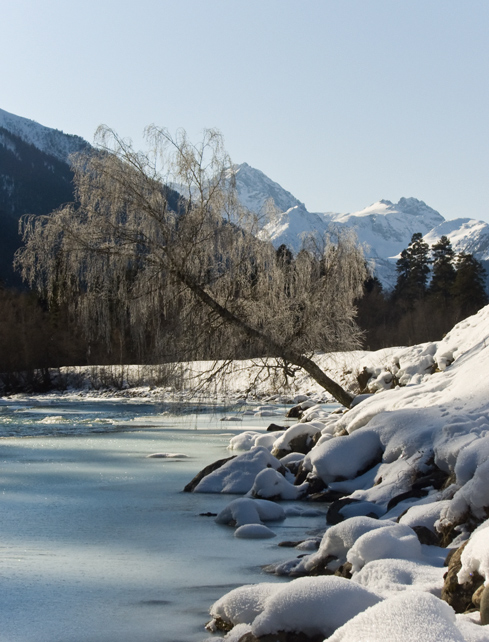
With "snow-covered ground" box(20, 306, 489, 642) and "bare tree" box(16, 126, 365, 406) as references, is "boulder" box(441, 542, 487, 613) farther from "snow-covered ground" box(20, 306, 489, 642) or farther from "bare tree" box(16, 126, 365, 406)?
"bare tree" box(16, 126, 365, 406)

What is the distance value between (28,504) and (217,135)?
27.0 feet

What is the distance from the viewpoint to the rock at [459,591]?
428cm

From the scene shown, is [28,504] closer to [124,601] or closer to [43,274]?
[124,601]

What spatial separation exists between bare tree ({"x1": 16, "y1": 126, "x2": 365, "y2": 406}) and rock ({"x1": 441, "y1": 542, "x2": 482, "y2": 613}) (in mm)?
9442

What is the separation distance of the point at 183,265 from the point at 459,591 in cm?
988

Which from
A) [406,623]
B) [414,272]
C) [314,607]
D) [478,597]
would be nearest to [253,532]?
[314,607]

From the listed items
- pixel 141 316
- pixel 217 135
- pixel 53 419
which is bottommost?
pixel 53 419

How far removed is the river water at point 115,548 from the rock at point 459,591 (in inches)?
60.6

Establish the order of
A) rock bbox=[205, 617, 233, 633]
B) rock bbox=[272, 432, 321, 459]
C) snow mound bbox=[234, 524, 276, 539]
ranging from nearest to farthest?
rock bbox=[205, 617, 233, 633], snow mound bbox=[234, 524, 276, 539], rock bbox=[272, 432, 321, 459]

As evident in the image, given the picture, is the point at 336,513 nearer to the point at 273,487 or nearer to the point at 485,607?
the point at 273,487

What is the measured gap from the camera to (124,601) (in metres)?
5.55

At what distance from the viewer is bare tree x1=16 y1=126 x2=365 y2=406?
13484 mm

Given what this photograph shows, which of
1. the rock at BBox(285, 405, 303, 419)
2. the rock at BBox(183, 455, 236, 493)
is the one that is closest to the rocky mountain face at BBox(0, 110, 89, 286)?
the rock at BBox(285, 405, 303, 419)

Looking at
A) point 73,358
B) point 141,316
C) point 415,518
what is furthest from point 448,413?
point 73,358
